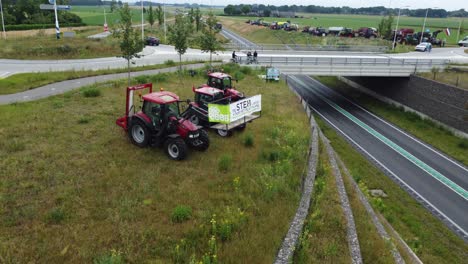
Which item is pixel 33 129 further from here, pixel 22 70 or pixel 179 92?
pixel 22 70

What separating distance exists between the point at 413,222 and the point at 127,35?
722 inches

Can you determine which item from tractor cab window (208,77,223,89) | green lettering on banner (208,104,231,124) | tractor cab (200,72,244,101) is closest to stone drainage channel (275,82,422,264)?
green lettering on banner (208,104,231,124)

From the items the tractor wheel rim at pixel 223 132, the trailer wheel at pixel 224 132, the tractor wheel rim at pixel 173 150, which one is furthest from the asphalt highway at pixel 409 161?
the tractor wheel rim at pixel 173 150

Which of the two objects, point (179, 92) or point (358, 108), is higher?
point (179, 92)

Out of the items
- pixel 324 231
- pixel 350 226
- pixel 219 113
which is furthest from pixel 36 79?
pixel 350 226

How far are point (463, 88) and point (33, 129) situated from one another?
3153 cm

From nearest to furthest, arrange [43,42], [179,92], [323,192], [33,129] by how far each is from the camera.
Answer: [323,192]
[33,129]
[179,92]
[43,42]

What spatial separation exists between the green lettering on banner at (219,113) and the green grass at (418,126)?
56.8 feet

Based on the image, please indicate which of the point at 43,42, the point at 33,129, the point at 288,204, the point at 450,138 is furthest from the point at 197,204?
the point at 43,42

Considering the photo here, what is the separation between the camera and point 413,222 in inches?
592

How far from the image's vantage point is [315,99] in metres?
37.1

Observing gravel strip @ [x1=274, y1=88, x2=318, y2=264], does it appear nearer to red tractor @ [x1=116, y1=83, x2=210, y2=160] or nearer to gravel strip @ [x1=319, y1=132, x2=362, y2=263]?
gravel strip @ [x1=319, y1=132, x2=362, y2=263]

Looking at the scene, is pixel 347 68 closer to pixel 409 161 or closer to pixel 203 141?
pixel 409 161

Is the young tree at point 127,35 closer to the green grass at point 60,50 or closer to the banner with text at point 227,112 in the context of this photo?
the banner with text at point 227,112
